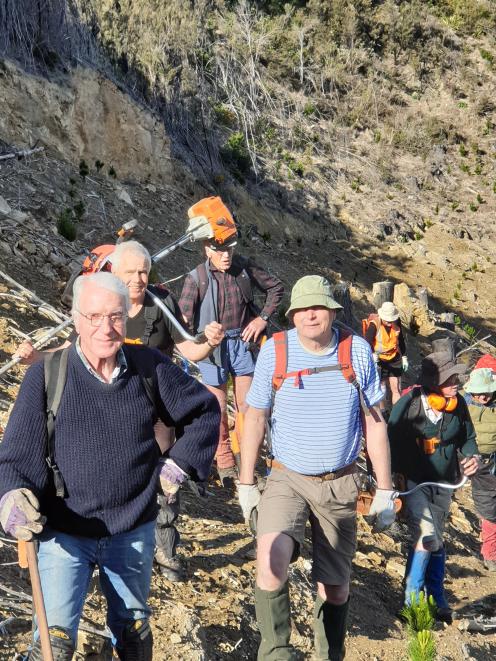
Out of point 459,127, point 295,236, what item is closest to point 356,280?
point 295,236

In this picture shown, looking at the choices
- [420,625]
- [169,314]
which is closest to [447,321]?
[420,625]

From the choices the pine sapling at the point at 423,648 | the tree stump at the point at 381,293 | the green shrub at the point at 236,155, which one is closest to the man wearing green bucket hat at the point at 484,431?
the pine sapling at the point at 423,648

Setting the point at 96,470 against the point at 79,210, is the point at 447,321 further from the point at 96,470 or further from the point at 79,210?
the point at 96,470

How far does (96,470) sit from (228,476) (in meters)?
3.68

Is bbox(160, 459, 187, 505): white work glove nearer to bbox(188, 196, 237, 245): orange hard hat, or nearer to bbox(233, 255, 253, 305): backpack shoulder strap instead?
bbox(188, 196, 237, 245): orange hard hat

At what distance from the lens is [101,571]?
314cm

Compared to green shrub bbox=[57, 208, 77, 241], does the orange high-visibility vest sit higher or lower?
higher

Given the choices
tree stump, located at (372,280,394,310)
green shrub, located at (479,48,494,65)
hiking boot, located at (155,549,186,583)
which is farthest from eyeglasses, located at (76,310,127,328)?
green shrub, located at (479,48,494,65)

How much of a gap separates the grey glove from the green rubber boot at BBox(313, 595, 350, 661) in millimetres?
1926

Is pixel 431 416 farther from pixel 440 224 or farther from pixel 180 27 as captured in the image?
pixel 440 224

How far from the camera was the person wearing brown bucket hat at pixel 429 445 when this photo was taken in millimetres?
5211

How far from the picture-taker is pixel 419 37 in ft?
94.9

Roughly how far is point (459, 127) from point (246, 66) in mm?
8023

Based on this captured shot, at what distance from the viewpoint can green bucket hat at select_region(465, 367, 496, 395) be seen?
636cm
